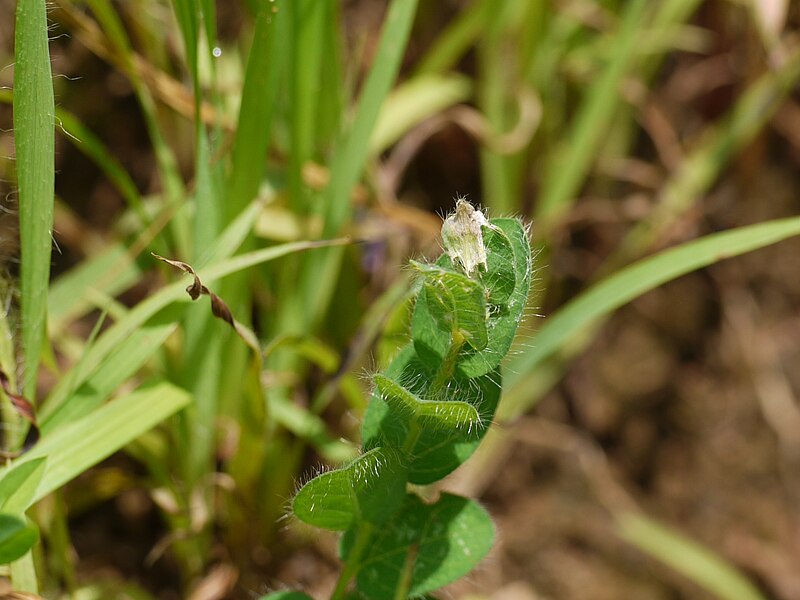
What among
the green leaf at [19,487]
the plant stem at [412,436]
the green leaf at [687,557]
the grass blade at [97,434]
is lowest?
the green leaf at [687,557]

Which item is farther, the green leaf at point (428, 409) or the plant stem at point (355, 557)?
the plant stem at point (355, 557)

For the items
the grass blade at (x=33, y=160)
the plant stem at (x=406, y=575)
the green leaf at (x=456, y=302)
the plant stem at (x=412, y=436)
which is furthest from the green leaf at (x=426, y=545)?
the grass blade at (x=33, y=160)

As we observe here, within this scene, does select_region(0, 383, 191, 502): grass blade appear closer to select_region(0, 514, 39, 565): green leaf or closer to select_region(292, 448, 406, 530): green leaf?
select_region(0, 514, 39, 565): green leaf

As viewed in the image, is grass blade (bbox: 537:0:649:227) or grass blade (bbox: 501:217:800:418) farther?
grass blade (bbox: 537:0:649:227)

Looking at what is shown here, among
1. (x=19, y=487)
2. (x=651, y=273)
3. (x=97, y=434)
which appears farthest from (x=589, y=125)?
(x=19, y=487)

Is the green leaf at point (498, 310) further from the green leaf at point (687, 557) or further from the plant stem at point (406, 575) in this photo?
the green leaf at point (687, 557)

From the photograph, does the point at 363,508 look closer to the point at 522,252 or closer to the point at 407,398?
the point at 407,398

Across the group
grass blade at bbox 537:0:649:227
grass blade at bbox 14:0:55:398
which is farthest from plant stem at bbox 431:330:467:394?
grass blade at bbox 537:0:649:227
